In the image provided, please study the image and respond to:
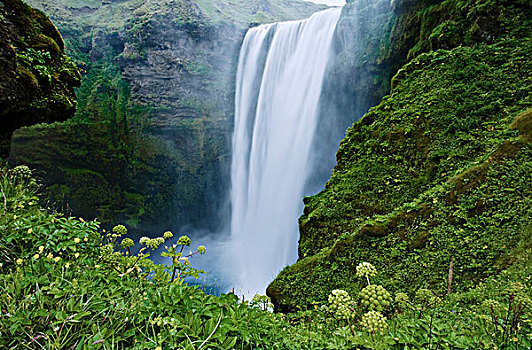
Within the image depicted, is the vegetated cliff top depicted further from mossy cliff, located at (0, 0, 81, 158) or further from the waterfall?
mossy cliff, located at (0, 0, 81, 158)

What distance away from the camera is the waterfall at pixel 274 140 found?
11758mm

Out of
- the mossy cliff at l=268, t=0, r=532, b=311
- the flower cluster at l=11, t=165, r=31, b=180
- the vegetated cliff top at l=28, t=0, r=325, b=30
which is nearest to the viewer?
the flower cluster at l=11, t=165, r=31, b=180

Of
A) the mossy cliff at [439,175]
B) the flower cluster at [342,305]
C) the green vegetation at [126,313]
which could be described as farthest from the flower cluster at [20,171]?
the mossy cliff at [439,175]

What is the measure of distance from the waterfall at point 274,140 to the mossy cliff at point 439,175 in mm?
6049

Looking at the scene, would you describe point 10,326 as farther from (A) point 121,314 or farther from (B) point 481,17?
(B) point 481,17

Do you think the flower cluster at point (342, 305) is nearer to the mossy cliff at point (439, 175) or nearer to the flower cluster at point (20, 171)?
the mossy cliff at point (439, 175)

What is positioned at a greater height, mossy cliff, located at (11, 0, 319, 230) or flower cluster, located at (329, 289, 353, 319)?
mossy cliff, located at (11, 0, 319, 230)

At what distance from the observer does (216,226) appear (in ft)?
65.7

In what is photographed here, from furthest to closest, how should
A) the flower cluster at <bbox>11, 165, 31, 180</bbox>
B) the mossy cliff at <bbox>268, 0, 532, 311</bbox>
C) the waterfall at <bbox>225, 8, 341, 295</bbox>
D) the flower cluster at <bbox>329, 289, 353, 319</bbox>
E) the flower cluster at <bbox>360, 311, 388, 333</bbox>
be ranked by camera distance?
1. the waterfall at <bbox>225, 8, 341, 295</bbox>
2. the mossy cliff at <bbox>268, 0, 532, 311</bbox>
3. the flower cluster at <bbox>11, 165, 31, 180</bbox>
4. the flower cluster at <bbox>329, 289, 353, 319</bbox>
5. the flower cluster at <bbox>360, 311, 388, 333</bbox>

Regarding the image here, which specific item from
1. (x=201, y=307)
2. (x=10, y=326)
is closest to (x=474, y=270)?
(x=201, y=307)

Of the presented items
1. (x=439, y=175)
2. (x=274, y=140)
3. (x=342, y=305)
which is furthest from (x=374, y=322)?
(x=274, y=140)

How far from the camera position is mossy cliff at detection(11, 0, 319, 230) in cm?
1582

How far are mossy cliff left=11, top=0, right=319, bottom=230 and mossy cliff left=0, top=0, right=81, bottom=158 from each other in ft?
41.8

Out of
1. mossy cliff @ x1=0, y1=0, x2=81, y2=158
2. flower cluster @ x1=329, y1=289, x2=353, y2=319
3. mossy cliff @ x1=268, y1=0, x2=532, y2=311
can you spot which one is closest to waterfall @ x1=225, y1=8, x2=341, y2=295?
mossy cliff @ x1=268, y1=0, x2=532, y2=311
